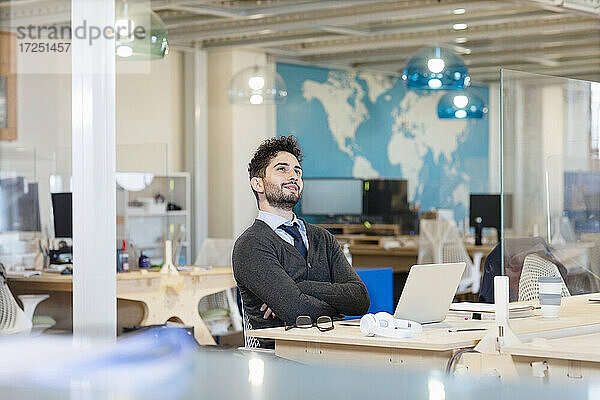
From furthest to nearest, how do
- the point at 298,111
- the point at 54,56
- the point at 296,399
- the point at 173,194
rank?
1. the point at 298,111
2. the point at 173,194
3. the point at 54,56
4. the point at 296,399

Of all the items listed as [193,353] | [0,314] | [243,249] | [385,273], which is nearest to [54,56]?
[0,314]

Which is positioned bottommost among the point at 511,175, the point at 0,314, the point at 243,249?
the point at 0,314

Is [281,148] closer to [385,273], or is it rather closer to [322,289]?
[322,289]

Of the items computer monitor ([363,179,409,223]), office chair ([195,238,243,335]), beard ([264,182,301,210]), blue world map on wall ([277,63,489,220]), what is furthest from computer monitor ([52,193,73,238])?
computer monitor ([363,179,409,223])

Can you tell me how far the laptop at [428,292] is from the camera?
3992mm

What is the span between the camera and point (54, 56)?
8.24 metres

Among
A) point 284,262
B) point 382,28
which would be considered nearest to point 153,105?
point 382,28

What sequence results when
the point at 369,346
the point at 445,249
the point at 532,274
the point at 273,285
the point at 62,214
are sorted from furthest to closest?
the point at 445,249 < the point at 62,214 < the point at 532,274 < the point at 273,285 < the point at 369,346

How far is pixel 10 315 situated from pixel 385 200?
7.86 m

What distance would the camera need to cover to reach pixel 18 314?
666 cm

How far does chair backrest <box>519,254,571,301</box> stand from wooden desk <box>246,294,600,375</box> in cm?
49

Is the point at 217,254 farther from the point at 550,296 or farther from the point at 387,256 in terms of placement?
the point at 550,296

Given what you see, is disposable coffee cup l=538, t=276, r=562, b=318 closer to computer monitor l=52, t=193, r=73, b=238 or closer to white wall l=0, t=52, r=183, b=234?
white wall l=0, t=52, r=183, b=234

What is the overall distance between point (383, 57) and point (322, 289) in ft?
30.6
